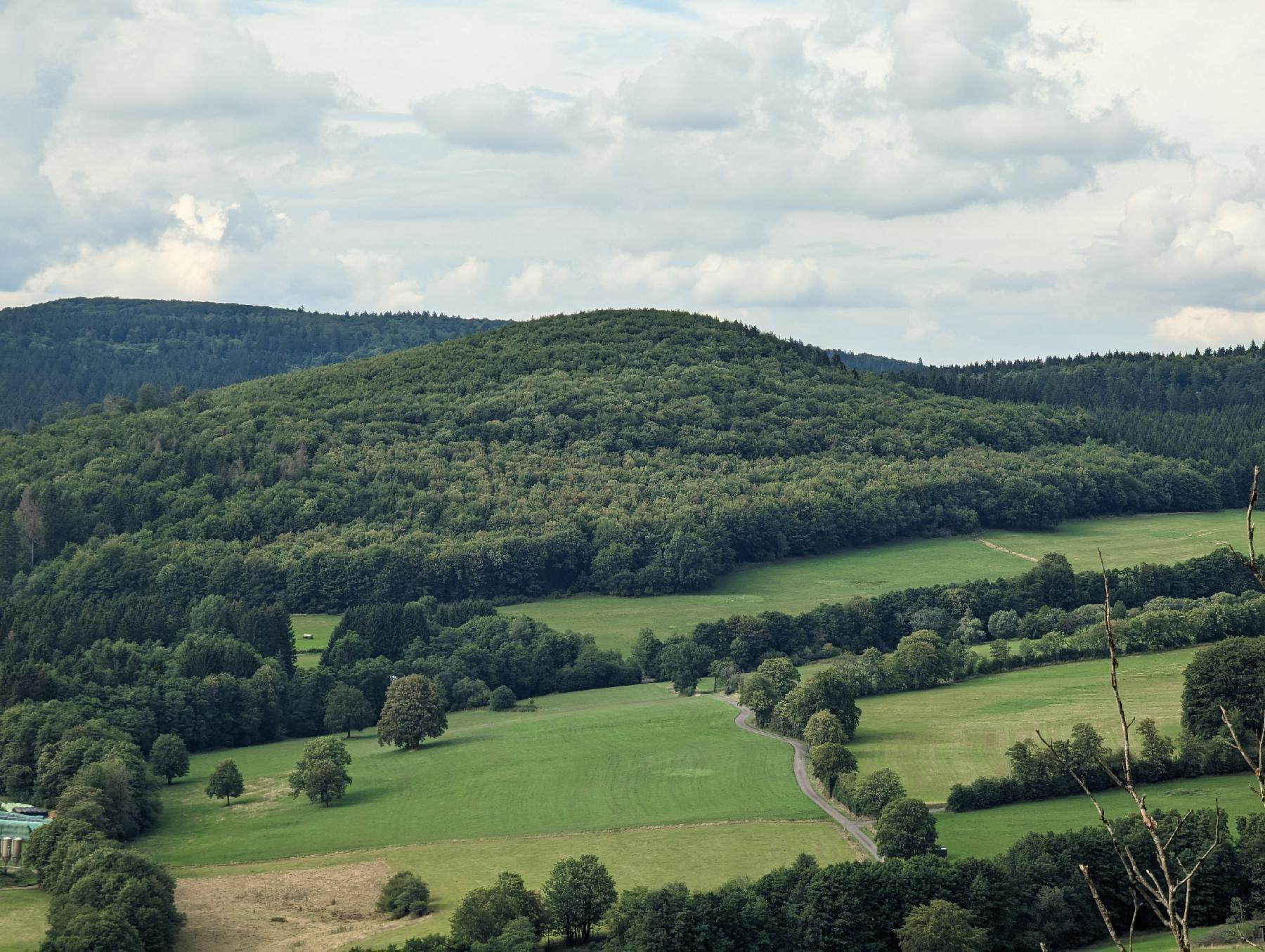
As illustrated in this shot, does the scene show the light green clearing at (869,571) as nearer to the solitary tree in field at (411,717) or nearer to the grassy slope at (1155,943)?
the solitary tree in field at (411,717)

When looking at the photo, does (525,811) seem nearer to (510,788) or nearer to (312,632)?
(510,788)

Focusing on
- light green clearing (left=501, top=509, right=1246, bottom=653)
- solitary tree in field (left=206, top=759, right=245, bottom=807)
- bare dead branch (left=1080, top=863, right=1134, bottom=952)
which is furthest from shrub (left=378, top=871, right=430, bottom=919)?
light green clearing (left=501, top=509, right=1246, bottom=653)

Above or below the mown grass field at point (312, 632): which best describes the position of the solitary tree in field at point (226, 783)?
below

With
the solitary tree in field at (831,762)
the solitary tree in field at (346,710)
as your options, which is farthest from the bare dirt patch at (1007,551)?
the solitary tree in field at (831,762)

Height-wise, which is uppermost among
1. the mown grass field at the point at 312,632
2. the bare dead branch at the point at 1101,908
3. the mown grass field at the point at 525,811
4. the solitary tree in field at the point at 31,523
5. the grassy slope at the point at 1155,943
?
the solitary tree in field at the point at 31,523

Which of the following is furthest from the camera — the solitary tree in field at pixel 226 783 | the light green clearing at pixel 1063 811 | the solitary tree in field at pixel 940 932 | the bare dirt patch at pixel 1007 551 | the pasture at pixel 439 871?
the bare dirt patch at pixel 1007 551

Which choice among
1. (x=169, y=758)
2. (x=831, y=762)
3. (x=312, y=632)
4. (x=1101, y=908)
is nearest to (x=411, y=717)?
(x=169, y=758)

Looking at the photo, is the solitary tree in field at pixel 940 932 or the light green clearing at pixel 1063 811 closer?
the solitary tree in field at pixel 940 932
